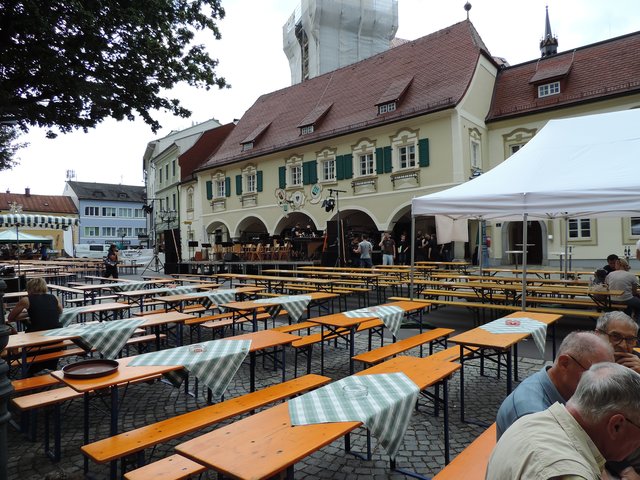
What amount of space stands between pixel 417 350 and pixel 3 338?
5.55m

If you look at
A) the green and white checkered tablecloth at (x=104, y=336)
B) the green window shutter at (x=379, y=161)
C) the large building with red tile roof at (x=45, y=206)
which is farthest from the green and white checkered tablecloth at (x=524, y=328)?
the large building with red tile roof at (x=45, y=206)

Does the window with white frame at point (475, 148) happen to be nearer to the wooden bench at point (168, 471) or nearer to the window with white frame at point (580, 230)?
the window with white frame at point (580, 230)

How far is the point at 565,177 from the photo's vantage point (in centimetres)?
687

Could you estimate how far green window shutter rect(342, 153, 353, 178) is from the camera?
71.1ft

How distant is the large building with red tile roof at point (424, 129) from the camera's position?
18125 mm

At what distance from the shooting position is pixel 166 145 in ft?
128

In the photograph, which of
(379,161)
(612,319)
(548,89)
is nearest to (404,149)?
(379,161)

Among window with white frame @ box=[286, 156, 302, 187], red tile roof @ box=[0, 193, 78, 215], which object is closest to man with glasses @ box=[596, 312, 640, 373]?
window with white frame @ box=[286, 156, 302, 187]

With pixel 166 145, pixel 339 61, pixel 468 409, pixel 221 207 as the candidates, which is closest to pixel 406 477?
pixel 468 409

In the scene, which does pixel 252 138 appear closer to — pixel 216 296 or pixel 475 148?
pixel 475 148

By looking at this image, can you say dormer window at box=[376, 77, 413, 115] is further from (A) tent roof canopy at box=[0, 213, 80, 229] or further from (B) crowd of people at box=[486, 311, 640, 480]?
(B) crowd of people at box=[486, 311, 640, 480]

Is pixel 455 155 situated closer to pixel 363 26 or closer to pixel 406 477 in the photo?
pixel 406 477

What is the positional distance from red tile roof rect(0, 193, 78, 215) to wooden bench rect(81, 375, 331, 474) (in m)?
59.3

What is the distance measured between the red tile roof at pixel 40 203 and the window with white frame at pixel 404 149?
48706 mm
